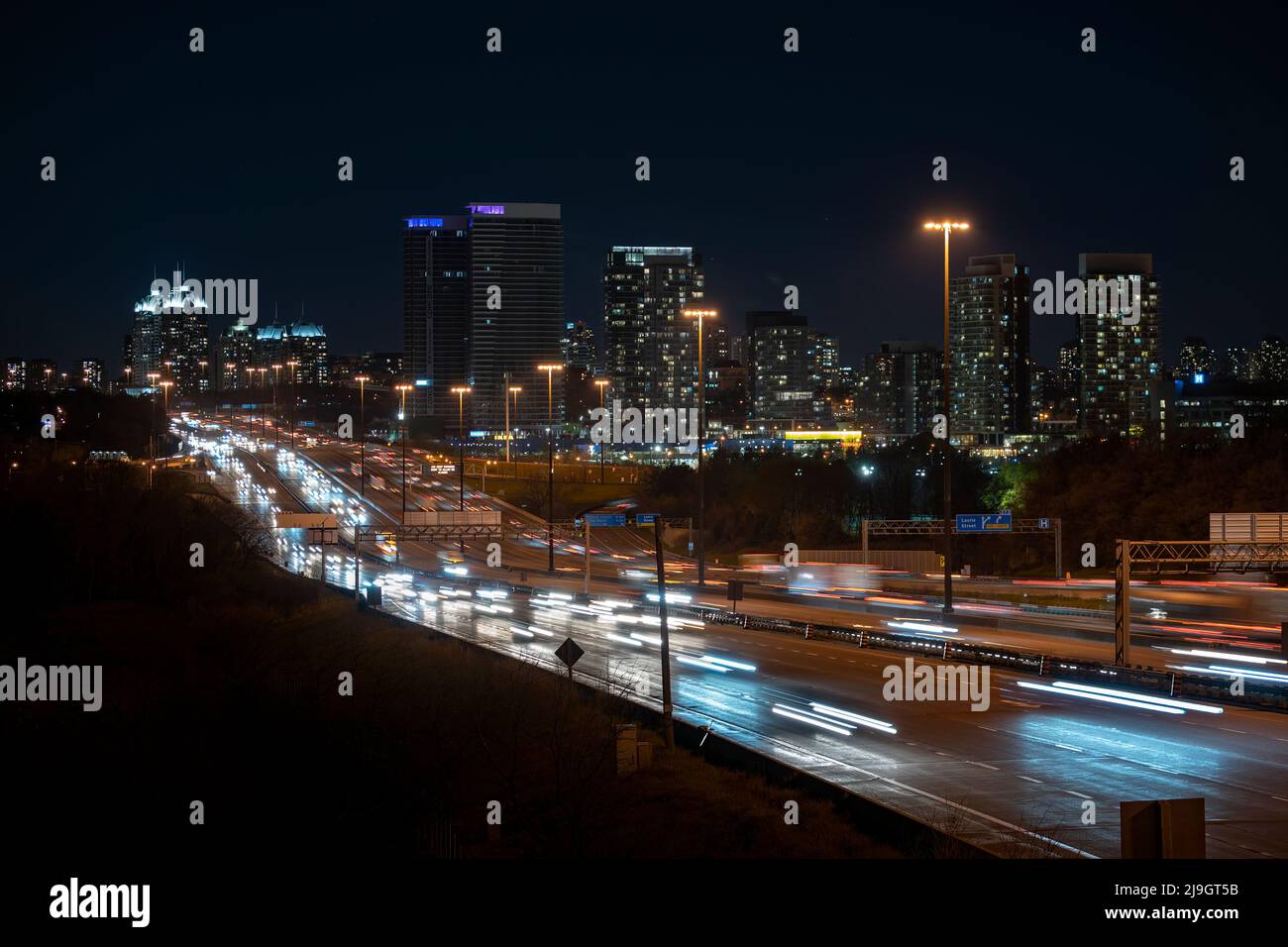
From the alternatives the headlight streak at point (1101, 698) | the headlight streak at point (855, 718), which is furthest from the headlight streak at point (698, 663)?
the headlight streak at point (1101, 698)

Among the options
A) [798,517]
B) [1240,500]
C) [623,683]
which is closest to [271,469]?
[798,517]

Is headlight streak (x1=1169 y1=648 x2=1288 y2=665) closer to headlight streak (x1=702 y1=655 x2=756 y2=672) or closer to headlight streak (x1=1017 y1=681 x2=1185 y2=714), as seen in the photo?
headlight streak (x1=1017 y1=681 x2=1185 y2=714)

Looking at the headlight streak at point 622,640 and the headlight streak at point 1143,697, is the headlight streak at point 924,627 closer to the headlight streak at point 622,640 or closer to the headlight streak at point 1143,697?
the headlight streak at point 622,640

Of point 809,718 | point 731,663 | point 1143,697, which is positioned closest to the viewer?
point 809,718

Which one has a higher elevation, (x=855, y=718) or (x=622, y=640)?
(x=855, y=718)

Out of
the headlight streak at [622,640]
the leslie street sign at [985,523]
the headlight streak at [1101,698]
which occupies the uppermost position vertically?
the leslie street sign at [985,523]

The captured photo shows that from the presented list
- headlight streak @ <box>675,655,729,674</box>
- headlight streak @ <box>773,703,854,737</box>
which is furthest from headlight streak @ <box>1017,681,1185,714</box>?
headlight streak @ <box>675,655,729,674</box>

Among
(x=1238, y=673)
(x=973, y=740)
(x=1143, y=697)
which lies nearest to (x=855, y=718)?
(x=973, y=740)

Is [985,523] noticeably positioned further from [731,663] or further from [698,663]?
[698,663]
